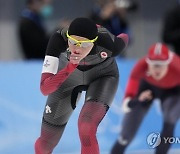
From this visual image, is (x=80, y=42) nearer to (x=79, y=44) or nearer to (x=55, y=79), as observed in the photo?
(x=79, y=44)

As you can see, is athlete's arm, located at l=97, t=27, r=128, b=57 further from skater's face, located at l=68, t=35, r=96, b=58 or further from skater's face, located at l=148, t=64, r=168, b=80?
skater's face, located at l=148, t=64, r=168, b=80

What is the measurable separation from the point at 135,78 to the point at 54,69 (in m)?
2.14

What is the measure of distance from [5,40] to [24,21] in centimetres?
233

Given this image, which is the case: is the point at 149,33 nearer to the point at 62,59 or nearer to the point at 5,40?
the point at 5,40

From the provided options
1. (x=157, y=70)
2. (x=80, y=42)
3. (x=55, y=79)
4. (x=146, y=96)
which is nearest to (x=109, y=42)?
(x=80, y=42)

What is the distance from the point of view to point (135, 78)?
6.16 metres

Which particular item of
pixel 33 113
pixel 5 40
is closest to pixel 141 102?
pixel 33 113

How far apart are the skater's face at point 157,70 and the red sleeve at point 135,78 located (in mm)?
98

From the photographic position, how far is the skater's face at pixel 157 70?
5941 mm

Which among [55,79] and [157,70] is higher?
[55,79]

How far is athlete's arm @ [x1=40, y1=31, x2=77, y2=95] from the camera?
13.1 ft

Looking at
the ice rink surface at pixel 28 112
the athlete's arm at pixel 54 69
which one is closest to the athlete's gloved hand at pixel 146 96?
the ice rink surface at pixel 28 112

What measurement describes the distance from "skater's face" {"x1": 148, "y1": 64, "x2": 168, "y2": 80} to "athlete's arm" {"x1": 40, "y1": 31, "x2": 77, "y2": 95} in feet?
6.30

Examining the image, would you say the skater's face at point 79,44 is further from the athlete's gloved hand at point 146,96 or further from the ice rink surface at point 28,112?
the athlete's gloved hand at point 146,96
